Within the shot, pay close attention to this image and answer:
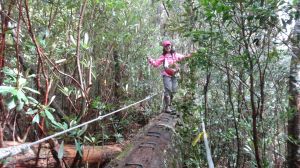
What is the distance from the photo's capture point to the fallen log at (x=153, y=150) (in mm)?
3629

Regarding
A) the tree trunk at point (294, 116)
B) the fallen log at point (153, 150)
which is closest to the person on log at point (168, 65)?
the fallen log at point (153, 150)

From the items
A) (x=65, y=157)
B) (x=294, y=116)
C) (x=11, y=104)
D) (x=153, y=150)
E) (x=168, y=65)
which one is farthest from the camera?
(x=168, y=65)

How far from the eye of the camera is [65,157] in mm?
4562

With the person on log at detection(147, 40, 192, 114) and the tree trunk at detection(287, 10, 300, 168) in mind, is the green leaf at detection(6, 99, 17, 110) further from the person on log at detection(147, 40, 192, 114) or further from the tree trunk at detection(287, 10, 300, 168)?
the person on log at detection(147, 40, 192, 114)

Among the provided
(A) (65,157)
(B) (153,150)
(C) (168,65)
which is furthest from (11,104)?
(C) (168,65)

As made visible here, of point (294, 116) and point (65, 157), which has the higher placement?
point (294, 116)

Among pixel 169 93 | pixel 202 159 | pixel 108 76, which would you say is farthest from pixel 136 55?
pixel 202 159

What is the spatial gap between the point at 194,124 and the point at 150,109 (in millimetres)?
Answer: 3311

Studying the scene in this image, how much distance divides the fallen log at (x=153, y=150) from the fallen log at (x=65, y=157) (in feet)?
2.00

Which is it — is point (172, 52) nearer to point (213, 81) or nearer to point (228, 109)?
point (213, 81)

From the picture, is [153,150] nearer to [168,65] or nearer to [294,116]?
[294,116]

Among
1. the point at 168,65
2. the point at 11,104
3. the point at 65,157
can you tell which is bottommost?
the point at 65,157

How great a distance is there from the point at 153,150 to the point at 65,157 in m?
1.36

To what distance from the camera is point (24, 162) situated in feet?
13.8
